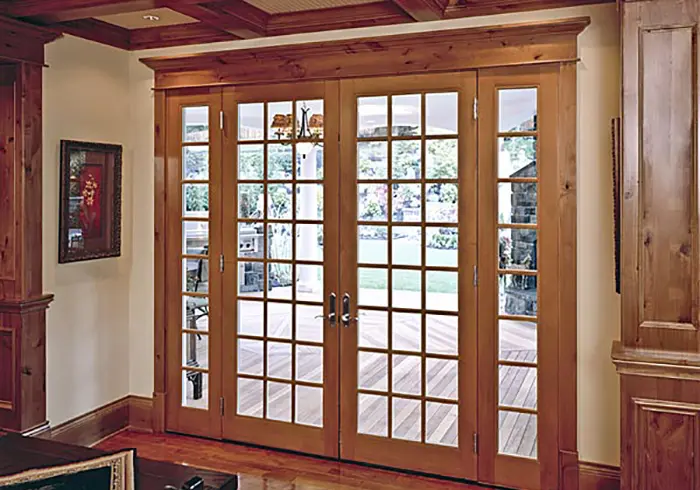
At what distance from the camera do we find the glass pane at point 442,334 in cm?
383

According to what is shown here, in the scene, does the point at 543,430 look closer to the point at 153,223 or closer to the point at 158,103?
the point at 153,223

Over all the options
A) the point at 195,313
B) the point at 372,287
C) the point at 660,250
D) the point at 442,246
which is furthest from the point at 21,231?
the point at 660,250

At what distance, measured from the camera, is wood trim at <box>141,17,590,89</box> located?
3.55 metres

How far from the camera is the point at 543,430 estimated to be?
3645 mm

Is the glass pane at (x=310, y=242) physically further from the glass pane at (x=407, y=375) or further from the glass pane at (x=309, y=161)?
the glass pane at (x=407, y=375)

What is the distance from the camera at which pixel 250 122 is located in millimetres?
4270

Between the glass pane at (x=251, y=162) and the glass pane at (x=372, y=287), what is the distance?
902 mm

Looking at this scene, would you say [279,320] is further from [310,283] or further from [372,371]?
[372,371]

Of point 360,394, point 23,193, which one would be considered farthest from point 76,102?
point 360,394

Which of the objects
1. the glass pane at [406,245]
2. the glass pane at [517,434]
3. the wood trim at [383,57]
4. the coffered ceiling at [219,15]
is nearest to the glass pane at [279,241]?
the glass pane at [406,245]

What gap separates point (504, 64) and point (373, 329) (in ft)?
5.45

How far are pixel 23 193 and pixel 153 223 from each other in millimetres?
914

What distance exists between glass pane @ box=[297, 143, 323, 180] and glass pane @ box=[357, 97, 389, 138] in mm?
297

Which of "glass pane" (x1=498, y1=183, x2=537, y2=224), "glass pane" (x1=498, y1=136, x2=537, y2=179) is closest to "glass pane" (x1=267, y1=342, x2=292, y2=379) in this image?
"glass pane" (x1=498, y1=183, x2=537, y2=224)
